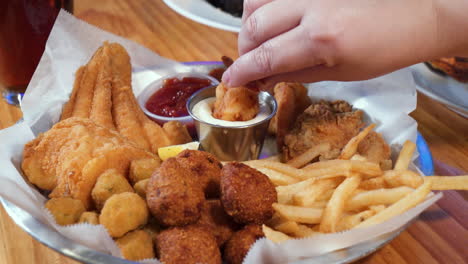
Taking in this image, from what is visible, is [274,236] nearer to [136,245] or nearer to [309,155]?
[136,245]

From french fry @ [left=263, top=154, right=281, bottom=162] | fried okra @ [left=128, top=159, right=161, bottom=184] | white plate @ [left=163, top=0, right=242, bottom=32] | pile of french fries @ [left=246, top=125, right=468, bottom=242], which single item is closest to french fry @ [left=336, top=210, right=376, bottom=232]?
pile of french fries @ [left=246, top=125, right=468, bottom=242]

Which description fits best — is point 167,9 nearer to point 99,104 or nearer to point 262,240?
point 99,104

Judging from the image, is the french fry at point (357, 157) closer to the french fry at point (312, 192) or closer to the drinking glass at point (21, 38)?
the french fry at point (312, 192)

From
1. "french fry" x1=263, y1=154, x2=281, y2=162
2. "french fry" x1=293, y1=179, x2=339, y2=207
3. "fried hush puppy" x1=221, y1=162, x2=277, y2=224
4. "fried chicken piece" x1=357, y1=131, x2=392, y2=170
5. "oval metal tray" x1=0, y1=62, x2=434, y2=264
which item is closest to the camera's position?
"oval metal tray" x1=0, y1=62, x2=434, y2=264

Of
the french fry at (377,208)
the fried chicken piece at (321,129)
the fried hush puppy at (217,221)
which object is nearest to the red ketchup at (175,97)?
the fried chicken piece at (321,129)

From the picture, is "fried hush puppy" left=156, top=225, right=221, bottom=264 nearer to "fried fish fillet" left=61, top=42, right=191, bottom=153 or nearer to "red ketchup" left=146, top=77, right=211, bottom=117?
"fried fish fillet" left=61, top=42, right=191, bottom=153

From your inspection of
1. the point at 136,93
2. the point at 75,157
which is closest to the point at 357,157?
the point at 75,157

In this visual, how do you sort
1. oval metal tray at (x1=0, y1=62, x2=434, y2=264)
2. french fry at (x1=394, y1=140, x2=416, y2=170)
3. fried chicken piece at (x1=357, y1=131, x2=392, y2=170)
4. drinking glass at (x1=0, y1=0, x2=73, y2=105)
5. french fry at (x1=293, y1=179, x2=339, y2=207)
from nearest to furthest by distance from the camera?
oval metal tray at (x1=0, y1=62, x2=434, y2=264) < french fry at (x1=293, y1=179, x2=339, y2=207) < french fry at (x1=394, y1=140, x2=416, y2=170) < fried chicken piece at (x1=357, y1=131, x2=392, y2=170) < drinking glass at (x1=0, y1=0, x2=73, y2=105)
